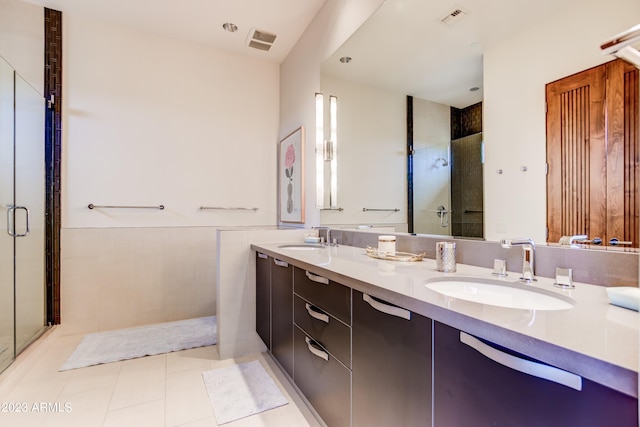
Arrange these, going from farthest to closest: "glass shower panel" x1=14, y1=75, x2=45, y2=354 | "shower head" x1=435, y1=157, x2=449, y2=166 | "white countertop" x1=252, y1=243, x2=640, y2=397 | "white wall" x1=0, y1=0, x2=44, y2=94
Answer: "white wall" x1=0, y1=0, x2=44, y2=94
"glass shower panel" x1=14, y1=75, x2=45, y2=354
"shower head" x1=435, y1=157, x2=449, y2=166
"white countertop" x1=252, y1=243, x2=640, y2=397

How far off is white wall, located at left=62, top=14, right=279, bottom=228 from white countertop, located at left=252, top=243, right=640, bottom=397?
2.40 meters

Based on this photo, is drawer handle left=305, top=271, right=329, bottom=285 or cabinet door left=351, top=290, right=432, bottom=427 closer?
cabinet door left=351, top=290, right=432, bottom=427

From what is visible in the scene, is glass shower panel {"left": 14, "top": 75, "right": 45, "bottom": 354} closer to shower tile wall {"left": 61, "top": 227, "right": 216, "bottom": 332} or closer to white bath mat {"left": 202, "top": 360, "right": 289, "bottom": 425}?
shower tile wall {"left": 61, "top": 227, "right": 216, "bottom": 332}

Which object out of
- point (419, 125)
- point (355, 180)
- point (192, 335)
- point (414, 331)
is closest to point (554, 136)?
point (419, 125)

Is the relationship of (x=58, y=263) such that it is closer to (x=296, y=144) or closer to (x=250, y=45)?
(x=296, y=144)

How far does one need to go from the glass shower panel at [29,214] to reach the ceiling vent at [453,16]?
293cm

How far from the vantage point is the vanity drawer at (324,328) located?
1103 millimetres

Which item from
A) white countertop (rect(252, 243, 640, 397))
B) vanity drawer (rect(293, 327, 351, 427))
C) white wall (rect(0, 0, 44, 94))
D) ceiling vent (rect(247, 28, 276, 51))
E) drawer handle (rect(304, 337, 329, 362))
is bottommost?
vanity drawer (rect(293, 327, 351, 427))

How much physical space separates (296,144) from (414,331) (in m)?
2.30

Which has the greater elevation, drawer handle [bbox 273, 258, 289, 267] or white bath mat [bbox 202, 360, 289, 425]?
drawer handle [bbox 273, 258, 289, 267]

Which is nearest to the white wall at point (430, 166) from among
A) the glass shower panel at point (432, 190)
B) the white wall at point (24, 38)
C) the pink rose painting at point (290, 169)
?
the glass shower panel at point (432, 190)

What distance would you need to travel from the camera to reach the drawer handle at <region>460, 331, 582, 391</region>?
18.9 inches

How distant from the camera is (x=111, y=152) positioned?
2.65m

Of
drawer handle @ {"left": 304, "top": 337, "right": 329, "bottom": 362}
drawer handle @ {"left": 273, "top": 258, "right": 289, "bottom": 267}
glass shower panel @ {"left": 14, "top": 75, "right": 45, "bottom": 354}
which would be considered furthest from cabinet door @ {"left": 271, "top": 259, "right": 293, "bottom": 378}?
glass shower panel @ {"left": 14, "top": 75, "right": 45, "bottom": 354}
